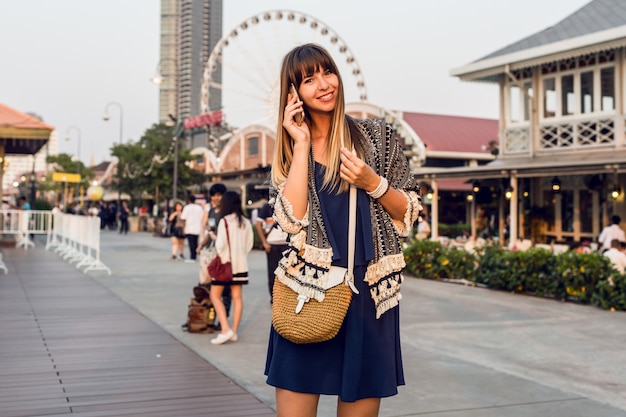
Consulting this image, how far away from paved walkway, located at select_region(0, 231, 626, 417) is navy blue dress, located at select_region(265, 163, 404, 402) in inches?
92.7

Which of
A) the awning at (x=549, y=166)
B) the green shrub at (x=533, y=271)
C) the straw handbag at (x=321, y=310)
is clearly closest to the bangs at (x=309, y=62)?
the straw handbag at (x=321, y=310)

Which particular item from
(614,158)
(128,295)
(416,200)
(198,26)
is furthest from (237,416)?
(198,26)

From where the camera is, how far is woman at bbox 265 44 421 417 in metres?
2.34

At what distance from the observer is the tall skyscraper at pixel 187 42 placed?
173500 millimetres

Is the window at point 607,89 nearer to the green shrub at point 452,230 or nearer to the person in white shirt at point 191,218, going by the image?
the person in white shirt at point 191,218

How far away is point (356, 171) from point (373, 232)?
0.24 m

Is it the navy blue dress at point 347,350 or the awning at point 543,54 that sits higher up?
the awning at point 543,54

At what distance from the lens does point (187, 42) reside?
173500mm

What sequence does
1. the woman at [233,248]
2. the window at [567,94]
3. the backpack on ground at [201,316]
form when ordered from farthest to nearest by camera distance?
the window at [567,94] < the backpack on ground at [201,316] < the woman at [233,248]

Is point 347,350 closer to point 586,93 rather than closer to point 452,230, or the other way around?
point 586,93

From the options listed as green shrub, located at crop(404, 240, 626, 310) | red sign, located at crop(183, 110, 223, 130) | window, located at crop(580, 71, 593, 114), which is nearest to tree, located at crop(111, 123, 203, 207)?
red sign, located at crop(183, 110, 223, 130)

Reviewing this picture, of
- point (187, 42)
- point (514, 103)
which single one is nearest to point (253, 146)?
point (514, 103)

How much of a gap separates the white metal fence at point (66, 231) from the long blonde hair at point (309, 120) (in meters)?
12.5

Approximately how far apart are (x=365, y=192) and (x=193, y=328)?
5639mm
